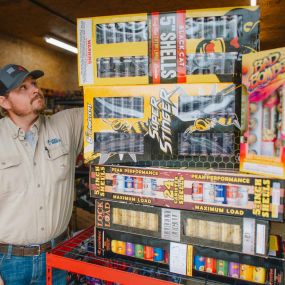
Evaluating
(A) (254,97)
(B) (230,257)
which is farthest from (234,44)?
(B) (230,257)

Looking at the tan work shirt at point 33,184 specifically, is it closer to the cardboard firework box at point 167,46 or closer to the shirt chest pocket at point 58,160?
the shirt chest pocket at point 58,160

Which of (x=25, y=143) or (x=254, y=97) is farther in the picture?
(x=25, y=143)

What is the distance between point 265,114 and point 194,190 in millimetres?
357

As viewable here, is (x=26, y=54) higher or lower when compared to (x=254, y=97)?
higher

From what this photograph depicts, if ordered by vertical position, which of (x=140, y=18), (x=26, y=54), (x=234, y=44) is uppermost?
(x=26, y=54)

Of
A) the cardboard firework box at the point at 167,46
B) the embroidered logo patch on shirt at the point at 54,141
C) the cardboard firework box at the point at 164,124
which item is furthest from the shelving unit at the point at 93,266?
the cardboard firework box at the point at 167,46

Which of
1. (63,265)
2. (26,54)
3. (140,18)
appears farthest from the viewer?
(26,54)

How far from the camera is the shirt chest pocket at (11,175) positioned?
1.75 metres

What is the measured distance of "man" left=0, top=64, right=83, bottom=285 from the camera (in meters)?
1.78

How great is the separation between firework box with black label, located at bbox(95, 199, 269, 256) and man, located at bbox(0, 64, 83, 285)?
571 millimetres

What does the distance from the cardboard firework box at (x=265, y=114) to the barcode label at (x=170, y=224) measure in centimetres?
31

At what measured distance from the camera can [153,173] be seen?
123 cm

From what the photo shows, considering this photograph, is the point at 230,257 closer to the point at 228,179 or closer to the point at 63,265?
the point at 228,179

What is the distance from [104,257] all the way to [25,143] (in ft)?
2.76
